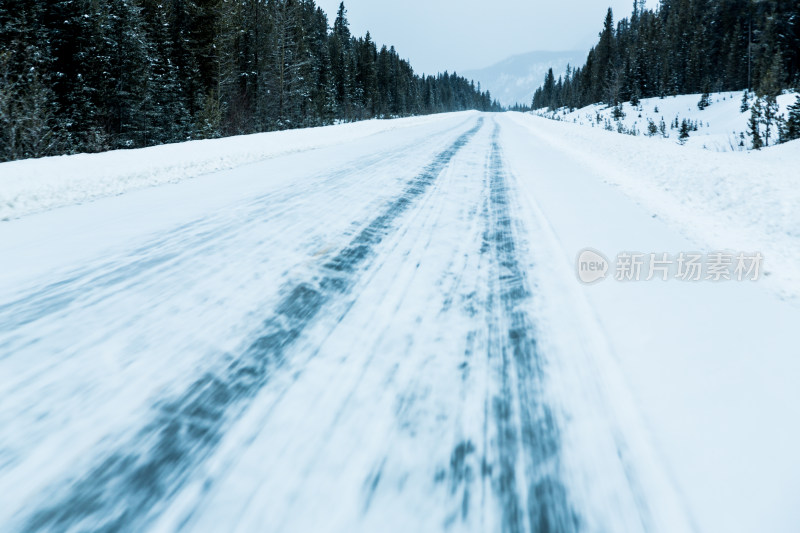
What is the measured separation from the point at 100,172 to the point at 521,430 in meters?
8.88

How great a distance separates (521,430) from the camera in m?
1.95

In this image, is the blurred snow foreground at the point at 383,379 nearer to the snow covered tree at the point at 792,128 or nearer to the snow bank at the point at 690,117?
the snow covered tree at the point at 792,128

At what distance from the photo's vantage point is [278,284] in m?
3.31

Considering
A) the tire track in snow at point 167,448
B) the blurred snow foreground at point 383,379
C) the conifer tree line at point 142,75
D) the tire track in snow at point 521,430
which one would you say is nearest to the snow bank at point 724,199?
the blurred snow foreground at point 383,379

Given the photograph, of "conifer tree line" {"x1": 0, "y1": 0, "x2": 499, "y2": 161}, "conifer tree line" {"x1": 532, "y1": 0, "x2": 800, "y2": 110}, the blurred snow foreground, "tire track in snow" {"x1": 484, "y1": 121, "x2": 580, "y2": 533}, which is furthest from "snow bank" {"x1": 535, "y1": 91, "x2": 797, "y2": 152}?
"conifer tree line" {"x1": 0, "y1": 0, "x2": 499, "y2": 161}

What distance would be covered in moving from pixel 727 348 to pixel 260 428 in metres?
2.77

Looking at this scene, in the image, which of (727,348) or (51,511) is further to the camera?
(727,348)

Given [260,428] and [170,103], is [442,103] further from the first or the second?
[260,428]

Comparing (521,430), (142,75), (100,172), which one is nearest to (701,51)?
(142,75)

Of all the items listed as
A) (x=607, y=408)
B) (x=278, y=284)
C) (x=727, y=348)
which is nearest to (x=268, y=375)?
(x=278, y=284)

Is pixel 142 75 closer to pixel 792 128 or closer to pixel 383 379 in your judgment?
pixel 383 379

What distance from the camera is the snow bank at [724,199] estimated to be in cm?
458

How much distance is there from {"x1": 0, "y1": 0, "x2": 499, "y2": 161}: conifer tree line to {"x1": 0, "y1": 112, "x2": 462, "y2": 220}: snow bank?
4.52 metres

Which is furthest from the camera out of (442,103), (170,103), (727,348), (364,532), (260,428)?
(442,103)
